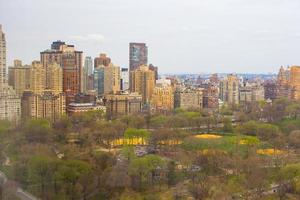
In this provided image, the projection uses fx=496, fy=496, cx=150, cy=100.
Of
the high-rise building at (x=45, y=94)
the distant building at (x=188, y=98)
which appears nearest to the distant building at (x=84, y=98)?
the high-rise building at (x=45, y=94)

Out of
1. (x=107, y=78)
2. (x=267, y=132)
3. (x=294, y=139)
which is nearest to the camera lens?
(x=294, y=139)

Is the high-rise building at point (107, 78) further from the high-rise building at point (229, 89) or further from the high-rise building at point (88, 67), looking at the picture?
the high-rise building at point (229, 89)

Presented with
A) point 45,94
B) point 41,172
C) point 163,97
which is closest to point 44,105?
point 45,94

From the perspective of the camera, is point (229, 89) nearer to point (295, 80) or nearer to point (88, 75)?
point (295, 80)

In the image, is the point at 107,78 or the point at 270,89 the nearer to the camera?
the point at 107,78

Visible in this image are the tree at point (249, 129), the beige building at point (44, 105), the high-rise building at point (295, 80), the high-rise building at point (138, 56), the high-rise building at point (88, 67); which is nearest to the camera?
the tree at point (249, 129)

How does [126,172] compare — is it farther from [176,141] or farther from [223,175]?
[176,141]
